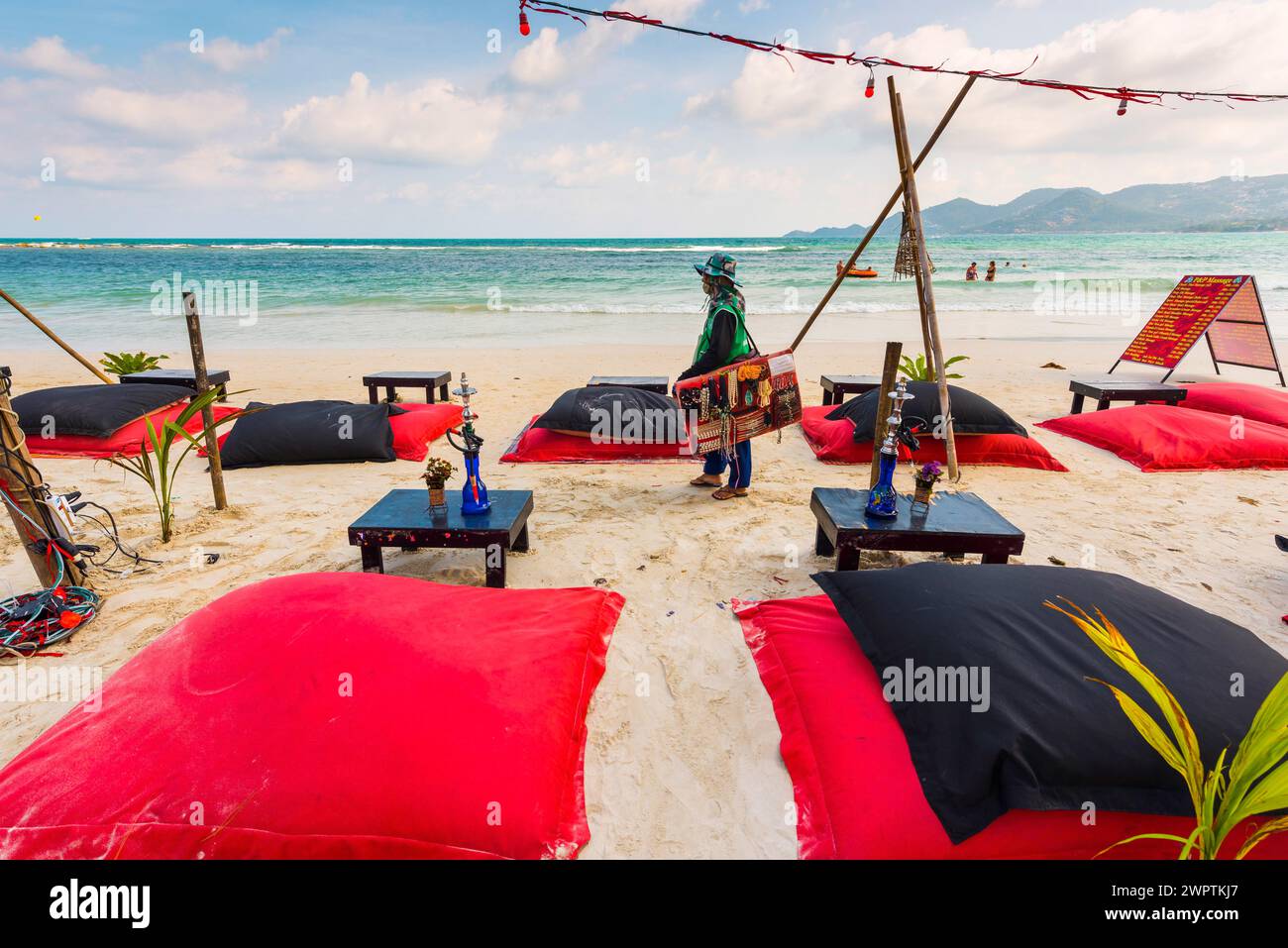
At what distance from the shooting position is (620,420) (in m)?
6.47

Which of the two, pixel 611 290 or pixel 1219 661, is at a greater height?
pixel 611 290

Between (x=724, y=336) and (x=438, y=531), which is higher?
(x=724, y=336)

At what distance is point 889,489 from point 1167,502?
317cm

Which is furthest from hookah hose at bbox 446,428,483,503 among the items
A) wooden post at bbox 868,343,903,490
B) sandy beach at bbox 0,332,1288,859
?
wooden post at bbox 868,343,903,490

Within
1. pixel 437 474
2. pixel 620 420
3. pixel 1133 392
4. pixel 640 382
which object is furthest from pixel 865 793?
pixel 1133 392

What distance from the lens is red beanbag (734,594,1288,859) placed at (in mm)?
1974

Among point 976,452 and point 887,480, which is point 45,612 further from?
point 976,452

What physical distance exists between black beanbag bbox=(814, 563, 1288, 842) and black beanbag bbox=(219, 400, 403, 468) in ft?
16.4

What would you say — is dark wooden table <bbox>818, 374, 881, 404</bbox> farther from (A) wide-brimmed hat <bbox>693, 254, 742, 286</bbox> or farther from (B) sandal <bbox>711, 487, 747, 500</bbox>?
(A) wide-brimmed hat <bbox>693, 254, 742, 286</bbox>

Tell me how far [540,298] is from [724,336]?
822 inches

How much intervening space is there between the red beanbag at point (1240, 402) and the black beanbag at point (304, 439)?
28.5ft
